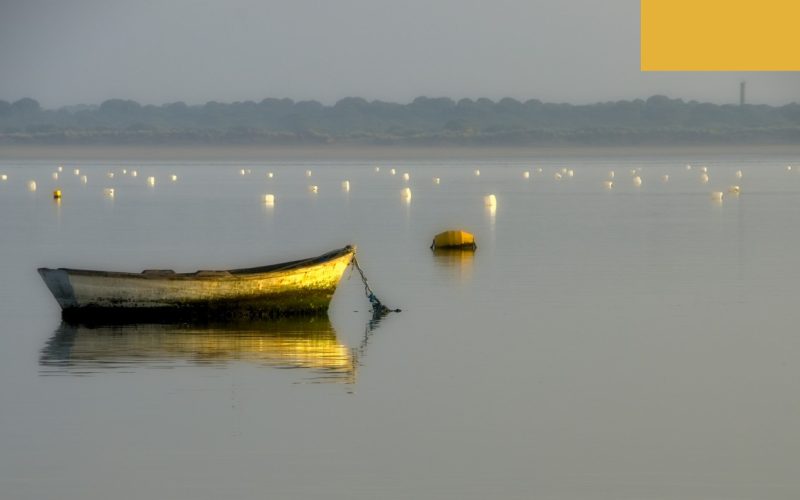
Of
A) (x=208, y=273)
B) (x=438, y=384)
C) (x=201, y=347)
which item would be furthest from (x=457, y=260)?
(x=438, y=384)

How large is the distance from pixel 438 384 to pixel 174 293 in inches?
285

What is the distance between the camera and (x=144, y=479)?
15.4 m

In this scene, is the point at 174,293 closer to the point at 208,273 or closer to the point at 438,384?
the point at 208,273

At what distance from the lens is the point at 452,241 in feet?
146

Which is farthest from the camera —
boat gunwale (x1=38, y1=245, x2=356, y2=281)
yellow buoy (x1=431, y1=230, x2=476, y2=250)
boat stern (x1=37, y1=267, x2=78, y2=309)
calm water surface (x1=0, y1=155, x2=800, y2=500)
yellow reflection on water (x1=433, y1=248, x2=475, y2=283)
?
yellow buoy (x1=431, y1=230, x2=476, y2=250)

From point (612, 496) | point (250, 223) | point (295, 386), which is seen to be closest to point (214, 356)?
point (295, 386)

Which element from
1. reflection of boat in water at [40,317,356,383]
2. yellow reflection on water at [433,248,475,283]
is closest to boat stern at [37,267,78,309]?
reflection of boat in water at [40,317,356,383]

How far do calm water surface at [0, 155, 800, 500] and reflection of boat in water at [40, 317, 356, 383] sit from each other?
0.08 meters

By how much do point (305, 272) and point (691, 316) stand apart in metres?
6.62

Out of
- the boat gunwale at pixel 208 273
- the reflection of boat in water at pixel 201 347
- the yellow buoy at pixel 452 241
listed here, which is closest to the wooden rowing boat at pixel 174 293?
the boat gunwale at pixel 208 273

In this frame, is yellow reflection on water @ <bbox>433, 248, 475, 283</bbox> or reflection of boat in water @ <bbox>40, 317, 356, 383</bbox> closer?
reflection of boat in water @ <bbox>40, 317, 356, 383</bbox>

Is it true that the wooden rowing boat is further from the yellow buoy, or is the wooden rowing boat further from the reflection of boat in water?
the yellow buoy

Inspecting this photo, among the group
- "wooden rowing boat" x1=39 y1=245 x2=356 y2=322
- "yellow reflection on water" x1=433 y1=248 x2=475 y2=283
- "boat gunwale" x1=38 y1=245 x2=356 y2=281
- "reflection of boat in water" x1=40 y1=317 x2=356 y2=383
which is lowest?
"yellow reflection on water" x1=433 y1=248 x2=475 y2=283

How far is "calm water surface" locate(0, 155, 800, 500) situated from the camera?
1559 cm
